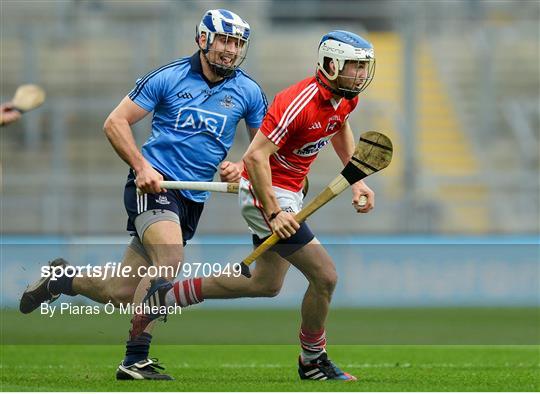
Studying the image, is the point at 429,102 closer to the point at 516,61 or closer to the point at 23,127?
the point at 516,61

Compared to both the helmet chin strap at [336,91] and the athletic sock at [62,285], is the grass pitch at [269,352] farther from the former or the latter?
the helmet chin strap at [336,91]

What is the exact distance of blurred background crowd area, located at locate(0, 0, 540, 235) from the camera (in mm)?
17078

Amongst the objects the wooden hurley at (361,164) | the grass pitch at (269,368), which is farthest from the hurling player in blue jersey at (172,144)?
the wooden hurley at (361,164)

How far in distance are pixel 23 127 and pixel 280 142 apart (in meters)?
12.0

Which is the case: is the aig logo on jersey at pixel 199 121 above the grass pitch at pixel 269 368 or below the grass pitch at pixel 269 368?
above

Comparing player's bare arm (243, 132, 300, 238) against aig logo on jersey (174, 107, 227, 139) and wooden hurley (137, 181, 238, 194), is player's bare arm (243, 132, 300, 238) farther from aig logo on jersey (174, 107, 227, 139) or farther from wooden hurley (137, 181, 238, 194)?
aig logo on jersey (174, 107, 227, 139)

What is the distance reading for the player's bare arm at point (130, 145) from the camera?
6945 mm

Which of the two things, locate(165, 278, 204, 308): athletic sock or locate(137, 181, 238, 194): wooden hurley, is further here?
locate(137, 181, 238, 194): wooden hurley

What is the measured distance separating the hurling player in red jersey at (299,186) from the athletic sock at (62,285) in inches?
27.6

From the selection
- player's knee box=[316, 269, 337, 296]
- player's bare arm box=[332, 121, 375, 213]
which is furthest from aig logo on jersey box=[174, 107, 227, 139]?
player's knee box=[316, 269, 337, 296]

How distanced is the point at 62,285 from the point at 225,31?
5.69ft

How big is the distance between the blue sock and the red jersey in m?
1.04

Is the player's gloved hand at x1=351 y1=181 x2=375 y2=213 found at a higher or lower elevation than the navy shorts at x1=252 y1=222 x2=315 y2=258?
higher

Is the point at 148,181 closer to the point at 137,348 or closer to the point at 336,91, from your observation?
the point at 137,348
